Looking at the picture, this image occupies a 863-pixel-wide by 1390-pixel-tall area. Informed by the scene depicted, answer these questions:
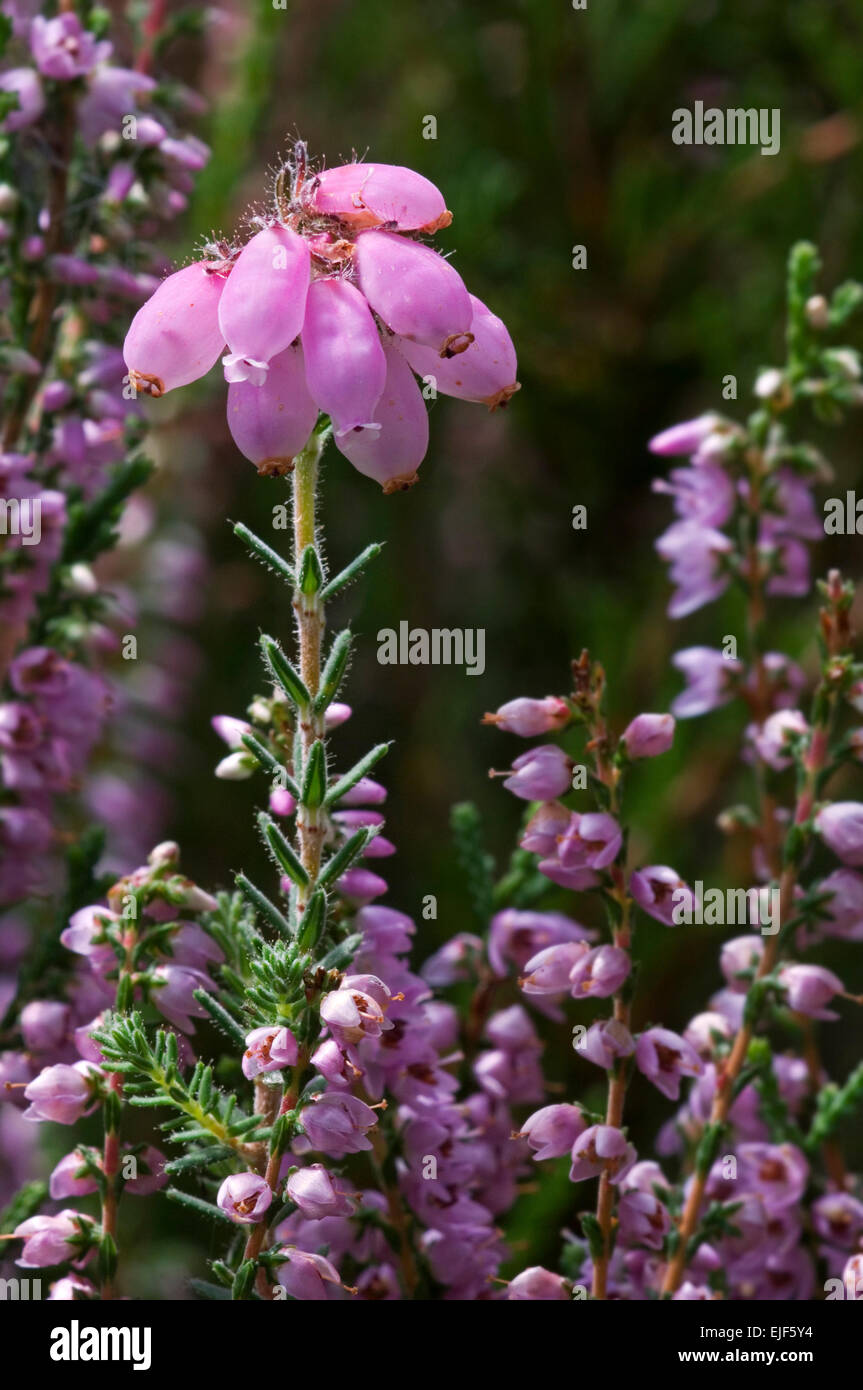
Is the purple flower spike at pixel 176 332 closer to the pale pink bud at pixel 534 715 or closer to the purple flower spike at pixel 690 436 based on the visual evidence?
the pale pink bud at pixel 534 715

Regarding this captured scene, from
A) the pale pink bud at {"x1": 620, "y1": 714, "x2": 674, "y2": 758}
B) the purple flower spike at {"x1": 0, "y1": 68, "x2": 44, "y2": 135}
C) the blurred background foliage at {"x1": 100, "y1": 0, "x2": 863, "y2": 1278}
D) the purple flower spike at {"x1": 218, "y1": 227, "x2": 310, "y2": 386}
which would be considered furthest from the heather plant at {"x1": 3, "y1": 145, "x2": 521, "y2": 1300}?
the blurred background foliage at {"x1": 100, "y1": 0, "x2": 863, "y2": 1278}

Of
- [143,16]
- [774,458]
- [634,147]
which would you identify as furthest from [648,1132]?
[634,147]

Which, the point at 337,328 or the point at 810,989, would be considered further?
the point at 810,989

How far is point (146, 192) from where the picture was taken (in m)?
0.84

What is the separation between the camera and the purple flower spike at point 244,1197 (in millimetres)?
477

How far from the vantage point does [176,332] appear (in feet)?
1.55

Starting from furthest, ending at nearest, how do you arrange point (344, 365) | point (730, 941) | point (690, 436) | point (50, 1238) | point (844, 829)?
point (690, 436) → point (730, 941) → point (844, 829) → point (50, 1238) → point (344, 365)

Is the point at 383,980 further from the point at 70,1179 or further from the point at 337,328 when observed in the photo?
the point at 337,328

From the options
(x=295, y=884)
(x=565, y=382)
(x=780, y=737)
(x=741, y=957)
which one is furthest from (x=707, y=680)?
(x=565, y=382)

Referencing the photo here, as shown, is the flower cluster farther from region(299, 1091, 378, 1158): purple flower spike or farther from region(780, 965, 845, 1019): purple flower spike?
region(780, 965, 845, 1019): purple flower spike

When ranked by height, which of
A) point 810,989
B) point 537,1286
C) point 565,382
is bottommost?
point 537,1286

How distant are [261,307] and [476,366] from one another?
8cm

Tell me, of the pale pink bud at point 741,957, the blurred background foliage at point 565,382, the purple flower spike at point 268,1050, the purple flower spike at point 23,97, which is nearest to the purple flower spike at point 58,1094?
the purple flower spike at point 268,1050
